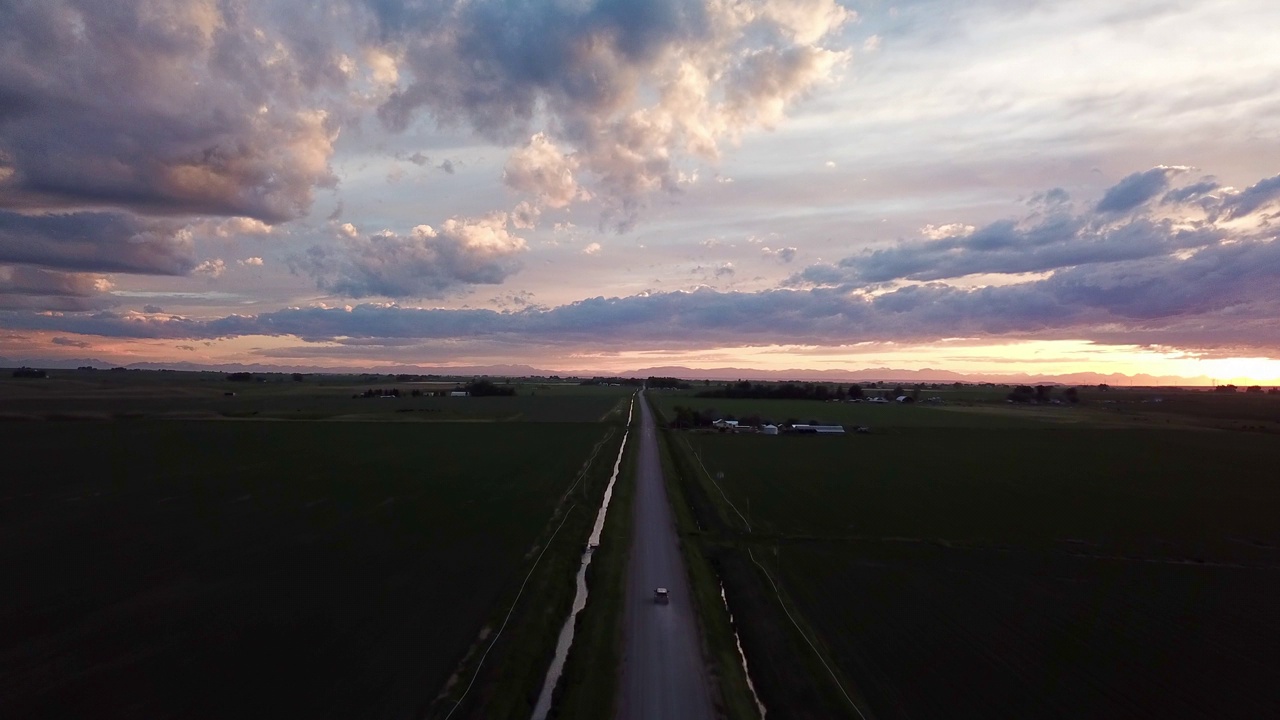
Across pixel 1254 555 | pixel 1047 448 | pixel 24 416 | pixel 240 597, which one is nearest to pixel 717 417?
pixel 1047 448

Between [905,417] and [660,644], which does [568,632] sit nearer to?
[660,644]

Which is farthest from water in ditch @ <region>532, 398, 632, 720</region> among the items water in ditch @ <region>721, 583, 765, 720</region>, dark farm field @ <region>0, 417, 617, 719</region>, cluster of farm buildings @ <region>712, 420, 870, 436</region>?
cluster of farm buildings @ <region>712, 420, 870, 436</region>

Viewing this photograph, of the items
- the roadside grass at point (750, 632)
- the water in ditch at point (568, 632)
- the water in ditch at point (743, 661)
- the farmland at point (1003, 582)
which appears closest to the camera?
the water in ditch at point (568, 632)

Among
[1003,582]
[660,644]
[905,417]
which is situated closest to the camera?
[660,644]

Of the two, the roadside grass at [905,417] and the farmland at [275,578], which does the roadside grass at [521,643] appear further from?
the roadside grass at [905,417]

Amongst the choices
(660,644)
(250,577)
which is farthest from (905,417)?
(250,577)

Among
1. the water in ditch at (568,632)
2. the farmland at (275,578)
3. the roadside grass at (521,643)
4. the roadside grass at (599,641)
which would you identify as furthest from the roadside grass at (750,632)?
the farmland at (275,578)

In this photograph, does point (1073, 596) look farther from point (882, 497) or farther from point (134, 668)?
point (134, 668)
